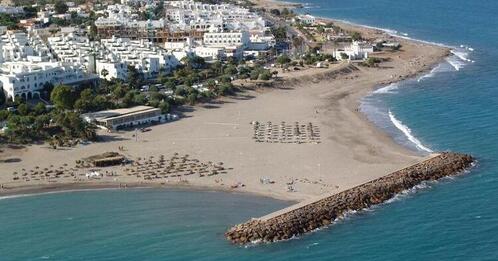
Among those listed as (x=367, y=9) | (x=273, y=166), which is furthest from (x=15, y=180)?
(x=367, y=9)

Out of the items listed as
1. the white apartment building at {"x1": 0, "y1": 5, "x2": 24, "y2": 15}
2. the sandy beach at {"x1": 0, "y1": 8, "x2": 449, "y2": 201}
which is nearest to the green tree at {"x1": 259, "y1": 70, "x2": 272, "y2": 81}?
the sandy beach at {"x1": 0, "y1": 8, "x2": 449, "y2": 201}

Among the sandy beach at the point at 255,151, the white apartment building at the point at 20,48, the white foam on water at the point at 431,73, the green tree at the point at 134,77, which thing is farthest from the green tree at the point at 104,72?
the white foam on water at the point at 431,73

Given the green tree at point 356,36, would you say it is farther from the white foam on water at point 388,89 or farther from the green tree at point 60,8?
the green tree at point 60,8

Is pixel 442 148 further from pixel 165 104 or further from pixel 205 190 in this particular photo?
pixel 165 104

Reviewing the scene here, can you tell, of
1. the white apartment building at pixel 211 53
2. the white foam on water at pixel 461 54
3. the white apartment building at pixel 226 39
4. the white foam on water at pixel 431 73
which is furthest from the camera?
the white apartment building at pixel 226 39

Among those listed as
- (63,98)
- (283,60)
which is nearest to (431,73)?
(283,60)

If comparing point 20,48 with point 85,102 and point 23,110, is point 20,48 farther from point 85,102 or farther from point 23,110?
point 23,110
